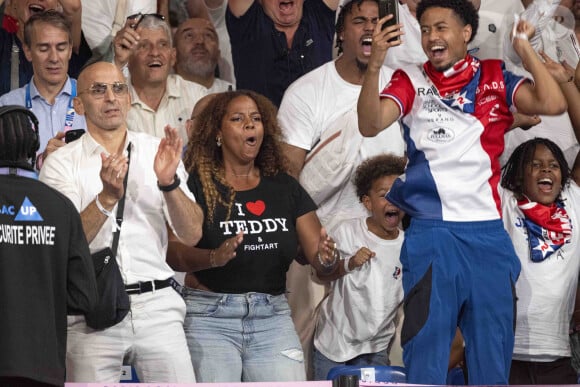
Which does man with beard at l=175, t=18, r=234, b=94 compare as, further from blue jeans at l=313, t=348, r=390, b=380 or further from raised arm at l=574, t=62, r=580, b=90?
raised arm at l=574, t=62, r=580, b=90

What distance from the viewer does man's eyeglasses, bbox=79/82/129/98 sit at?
19.2ft

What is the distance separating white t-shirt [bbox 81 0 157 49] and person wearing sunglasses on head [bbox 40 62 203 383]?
1666 millimetres

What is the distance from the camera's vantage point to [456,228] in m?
5.55

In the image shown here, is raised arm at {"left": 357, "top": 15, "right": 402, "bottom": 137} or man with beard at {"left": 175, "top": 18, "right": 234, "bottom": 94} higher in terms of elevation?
man with beard at {"left": 175, "top": 18, "right": 234, "bottom": 94}

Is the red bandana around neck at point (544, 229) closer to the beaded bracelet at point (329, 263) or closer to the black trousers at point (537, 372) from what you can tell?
the black trousers at point (537, 372)

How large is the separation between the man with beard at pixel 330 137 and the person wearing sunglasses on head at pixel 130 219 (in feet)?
3.78

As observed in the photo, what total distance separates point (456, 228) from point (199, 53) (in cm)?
289

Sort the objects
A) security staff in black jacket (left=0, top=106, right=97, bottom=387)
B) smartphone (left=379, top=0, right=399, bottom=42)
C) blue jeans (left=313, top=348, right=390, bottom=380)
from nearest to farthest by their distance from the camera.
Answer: security staff in black jacket (left=0, top=106, right=97, bottom=387), smartphone (left=379, top=0, right=399, bottom=42), blue jeans (left=313, top=348, right=390, bottom=380)

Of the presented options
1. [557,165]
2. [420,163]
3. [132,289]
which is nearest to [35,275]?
[132,289]

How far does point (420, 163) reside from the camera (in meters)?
5.66

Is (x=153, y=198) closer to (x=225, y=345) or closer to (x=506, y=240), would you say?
(x=225, y=345)

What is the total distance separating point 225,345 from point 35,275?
1434 mm

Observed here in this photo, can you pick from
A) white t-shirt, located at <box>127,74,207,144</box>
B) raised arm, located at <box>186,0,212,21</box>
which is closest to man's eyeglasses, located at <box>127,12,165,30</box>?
white t-shirt, located at <box>127,74,207,144</box>

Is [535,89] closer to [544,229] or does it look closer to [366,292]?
[544,229]
